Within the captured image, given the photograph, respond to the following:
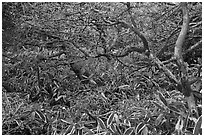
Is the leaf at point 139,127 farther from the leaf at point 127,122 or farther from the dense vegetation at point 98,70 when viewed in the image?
the leaf at point 127,122

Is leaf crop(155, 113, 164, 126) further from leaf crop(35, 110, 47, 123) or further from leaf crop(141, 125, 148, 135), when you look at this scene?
leaf crop(35, 110, 47, 123)

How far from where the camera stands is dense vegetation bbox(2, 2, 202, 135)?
221 centimetres

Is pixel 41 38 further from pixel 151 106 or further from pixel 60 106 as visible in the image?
pixel 151 106

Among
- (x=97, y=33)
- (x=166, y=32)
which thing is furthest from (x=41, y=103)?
(x=166, y=32)

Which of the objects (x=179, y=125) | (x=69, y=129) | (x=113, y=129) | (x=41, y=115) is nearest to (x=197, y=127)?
Result: (x=179, y=125)

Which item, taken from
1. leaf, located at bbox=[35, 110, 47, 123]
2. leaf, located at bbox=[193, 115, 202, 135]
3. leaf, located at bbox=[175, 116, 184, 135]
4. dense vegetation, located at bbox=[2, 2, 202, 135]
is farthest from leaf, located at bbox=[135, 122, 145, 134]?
leaf, located at bbox=[35, 110, 47, 123]

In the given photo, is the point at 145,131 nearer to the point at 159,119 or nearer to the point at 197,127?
the point at 159,119

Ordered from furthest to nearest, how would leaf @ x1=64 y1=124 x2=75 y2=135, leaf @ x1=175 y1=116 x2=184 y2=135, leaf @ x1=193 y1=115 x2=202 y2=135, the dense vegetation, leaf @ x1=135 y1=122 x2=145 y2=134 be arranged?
1. leaf @ x1=64 y1=124 x2=75 y2=135
2. the dense vegetation
3. leaf @ x1=135 y1=122 x2=145 y2=134
4. leaf @ x1=175 y1=116 x2=184 y2=135
5. leaf @ x1=193 y1=115 x2=202 y2=135

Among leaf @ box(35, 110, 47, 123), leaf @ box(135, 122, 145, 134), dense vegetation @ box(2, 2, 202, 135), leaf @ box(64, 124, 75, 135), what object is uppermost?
dense vegetation @ box(2, 2, 202, 135)

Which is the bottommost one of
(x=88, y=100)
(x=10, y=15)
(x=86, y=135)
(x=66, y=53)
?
(x=86, y=135)

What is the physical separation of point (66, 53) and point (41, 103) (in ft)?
1.81

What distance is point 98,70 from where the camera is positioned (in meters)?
3.40

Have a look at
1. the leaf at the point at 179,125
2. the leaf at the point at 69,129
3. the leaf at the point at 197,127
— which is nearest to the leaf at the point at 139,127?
the leaf at the point at 179,125

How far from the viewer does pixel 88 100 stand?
2.94 metres
